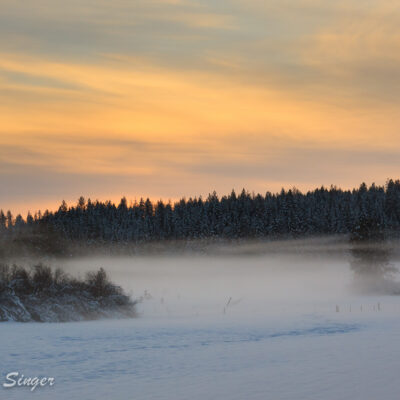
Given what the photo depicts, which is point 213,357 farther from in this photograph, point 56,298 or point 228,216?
point 228,216

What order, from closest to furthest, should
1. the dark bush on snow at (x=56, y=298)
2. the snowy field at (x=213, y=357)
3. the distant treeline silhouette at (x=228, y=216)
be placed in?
the snowy field at (x=213, y=357) < the dark bush on snow at (x=56, y=298) < the distant treeline silhouette at (x=228, y=216)

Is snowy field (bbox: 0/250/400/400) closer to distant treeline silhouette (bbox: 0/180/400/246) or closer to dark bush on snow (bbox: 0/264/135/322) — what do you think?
dark bush on snow (bbox: 0/264/135/322)

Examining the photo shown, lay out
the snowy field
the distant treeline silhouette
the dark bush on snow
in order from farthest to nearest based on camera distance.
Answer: the distant treeline silhouette, the dark bush on snow, the snowy field

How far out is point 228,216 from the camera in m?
147

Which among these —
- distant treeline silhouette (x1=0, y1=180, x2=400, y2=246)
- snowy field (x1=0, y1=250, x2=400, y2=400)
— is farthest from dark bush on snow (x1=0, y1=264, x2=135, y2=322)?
distant treeline silhouette (x1=0, y1=180, x2=400, y2=246)

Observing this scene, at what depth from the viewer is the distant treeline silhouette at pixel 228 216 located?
137 metres

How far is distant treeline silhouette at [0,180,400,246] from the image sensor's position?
13662cm

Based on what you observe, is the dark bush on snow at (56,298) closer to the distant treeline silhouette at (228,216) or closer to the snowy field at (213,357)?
the snowy field at (213,357)

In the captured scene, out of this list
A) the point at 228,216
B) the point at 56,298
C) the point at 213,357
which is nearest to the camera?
the point at 213,357

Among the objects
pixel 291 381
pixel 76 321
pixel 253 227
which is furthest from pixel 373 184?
pixel 291 381

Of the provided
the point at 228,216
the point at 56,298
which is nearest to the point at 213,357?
the point at 56,298

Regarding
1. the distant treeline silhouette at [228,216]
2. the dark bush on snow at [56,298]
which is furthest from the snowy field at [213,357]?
the distant treeline silhouette at [228,216]

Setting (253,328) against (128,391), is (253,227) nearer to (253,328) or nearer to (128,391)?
(253,328)

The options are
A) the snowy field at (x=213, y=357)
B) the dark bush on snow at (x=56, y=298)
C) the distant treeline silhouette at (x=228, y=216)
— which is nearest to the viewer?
the snowy field at (x=213, y=357)
